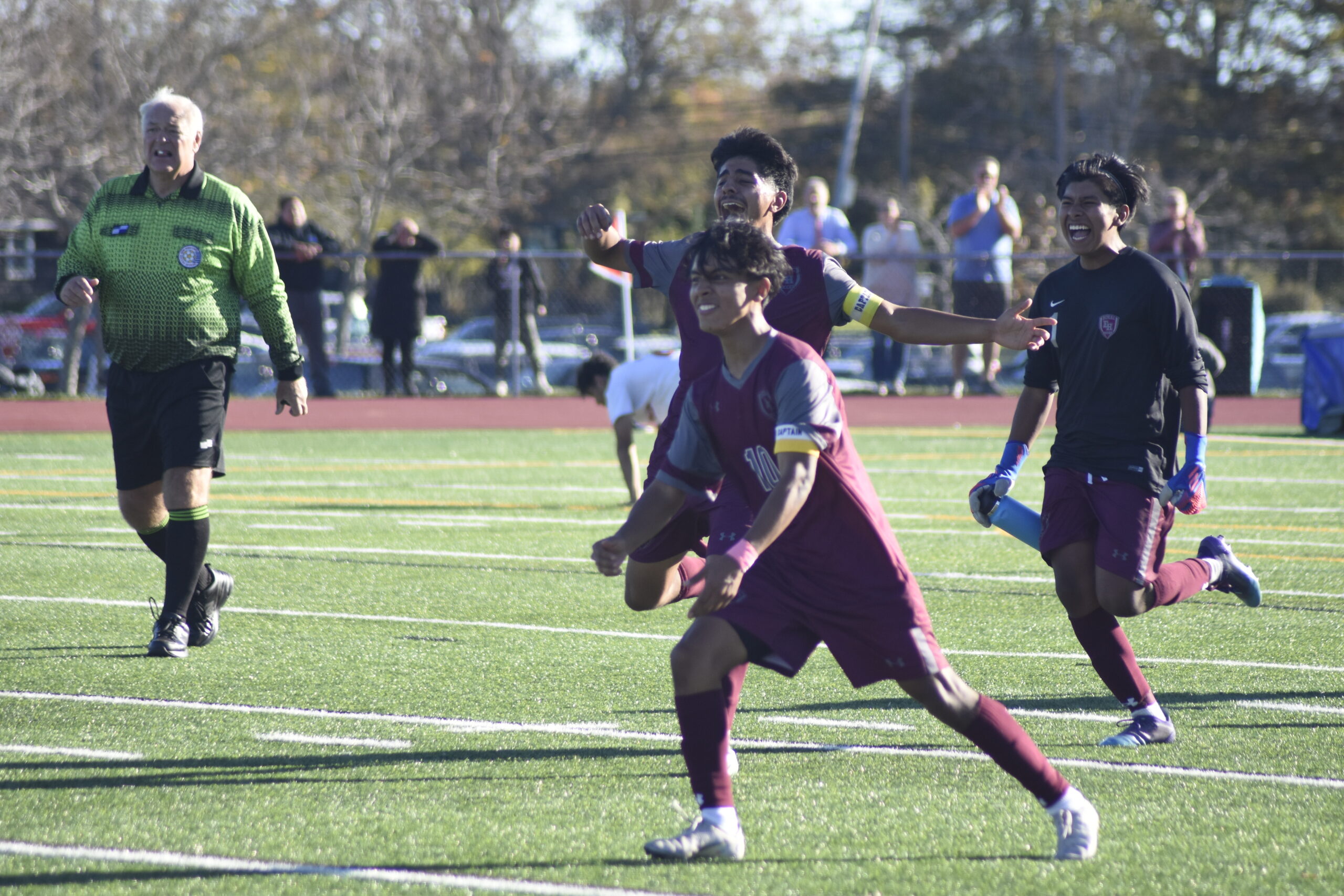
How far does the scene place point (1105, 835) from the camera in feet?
13.7

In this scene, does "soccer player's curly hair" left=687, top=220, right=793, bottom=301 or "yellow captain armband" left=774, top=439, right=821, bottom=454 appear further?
"soccer player's curly hair" left=687, top=220, right=793, bottom=301

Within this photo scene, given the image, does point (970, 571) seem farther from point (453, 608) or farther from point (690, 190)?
point (690, 190)

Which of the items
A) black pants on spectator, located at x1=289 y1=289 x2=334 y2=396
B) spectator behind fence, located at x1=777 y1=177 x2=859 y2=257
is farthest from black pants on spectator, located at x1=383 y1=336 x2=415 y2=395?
spectator behind fence, located at x1=777 y1=177 x2=859 y2=257

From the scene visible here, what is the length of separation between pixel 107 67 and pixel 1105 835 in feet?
88.9

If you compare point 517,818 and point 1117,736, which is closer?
point 517,818

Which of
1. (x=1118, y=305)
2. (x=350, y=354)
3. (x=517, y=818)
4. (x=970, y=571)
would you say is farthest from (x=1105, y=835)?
(x=350, y=354)

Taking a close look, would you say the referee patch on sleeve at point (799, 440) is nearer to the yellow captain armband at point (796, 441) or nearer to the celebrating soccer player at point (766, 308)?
the yellow captain armband at point (796, 441)

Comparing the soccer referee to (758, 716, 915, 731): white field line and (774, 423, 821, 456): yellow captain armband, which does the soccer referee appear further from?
(774, 423, 821, 456): yellow captain armband

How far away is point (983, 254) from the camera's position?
1803 centimetres

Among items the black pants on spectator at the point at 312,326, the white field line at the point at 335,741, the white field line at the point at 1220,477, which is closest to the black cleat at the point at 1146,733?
the white field line at the point at 335,741

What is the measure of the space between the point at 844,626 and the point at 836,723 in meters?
1.50

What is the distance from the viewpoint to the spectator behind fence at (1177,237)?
18.0m

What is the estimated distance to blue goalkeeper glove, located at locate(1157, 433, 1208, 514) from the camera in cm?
522

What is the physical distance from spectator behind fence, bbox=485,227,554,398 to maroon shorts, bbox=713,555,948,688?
15.8 m
